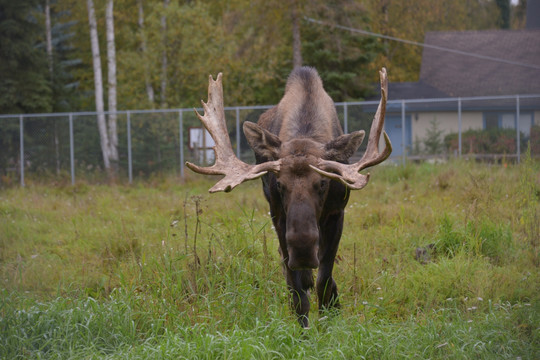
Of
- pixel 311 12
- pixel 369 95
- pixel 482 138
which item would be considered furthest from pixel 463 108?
pixel 369 95

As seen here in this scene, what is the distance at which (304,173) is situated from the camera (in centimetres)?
497

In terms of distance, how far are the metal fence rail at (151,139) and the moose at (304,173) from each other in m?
12.5

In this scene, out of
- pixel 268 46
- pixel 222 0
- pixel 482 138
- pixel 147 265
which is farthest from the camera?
pixel 222 0

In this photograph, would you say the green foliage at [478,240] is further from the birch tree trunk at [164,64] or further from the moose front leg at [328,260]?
the birch tree trunk at [164,64]

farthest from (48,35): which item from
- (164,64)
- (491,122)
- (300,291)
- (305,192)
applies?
(305,192)

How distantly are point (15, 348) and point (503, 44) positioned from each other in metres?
32.6

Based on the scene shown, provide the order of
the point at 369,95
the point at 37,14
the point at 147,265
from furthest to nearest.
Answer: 1. the point at 369,95
2. the point at 37,14
3. the point at 147,265

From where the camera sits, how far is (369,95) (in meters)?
31.9

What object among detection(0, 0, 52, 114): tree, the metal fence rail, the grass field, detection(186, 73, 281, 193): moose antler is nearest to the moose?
detection(186, 73, 281, 193): moose antler

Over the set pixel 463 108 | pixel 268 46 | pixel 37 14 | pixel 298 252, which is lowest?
pixel 298 252

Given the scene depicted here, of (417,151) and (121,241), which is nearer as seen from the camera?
(121,241)

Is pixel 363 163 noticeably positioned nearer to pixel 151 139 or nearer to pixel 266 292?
pixel 266 292

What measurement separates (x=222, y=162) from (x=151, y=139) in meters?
14.4

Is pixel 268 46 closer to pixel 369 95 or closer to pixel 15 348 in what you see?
pixel 369 95
